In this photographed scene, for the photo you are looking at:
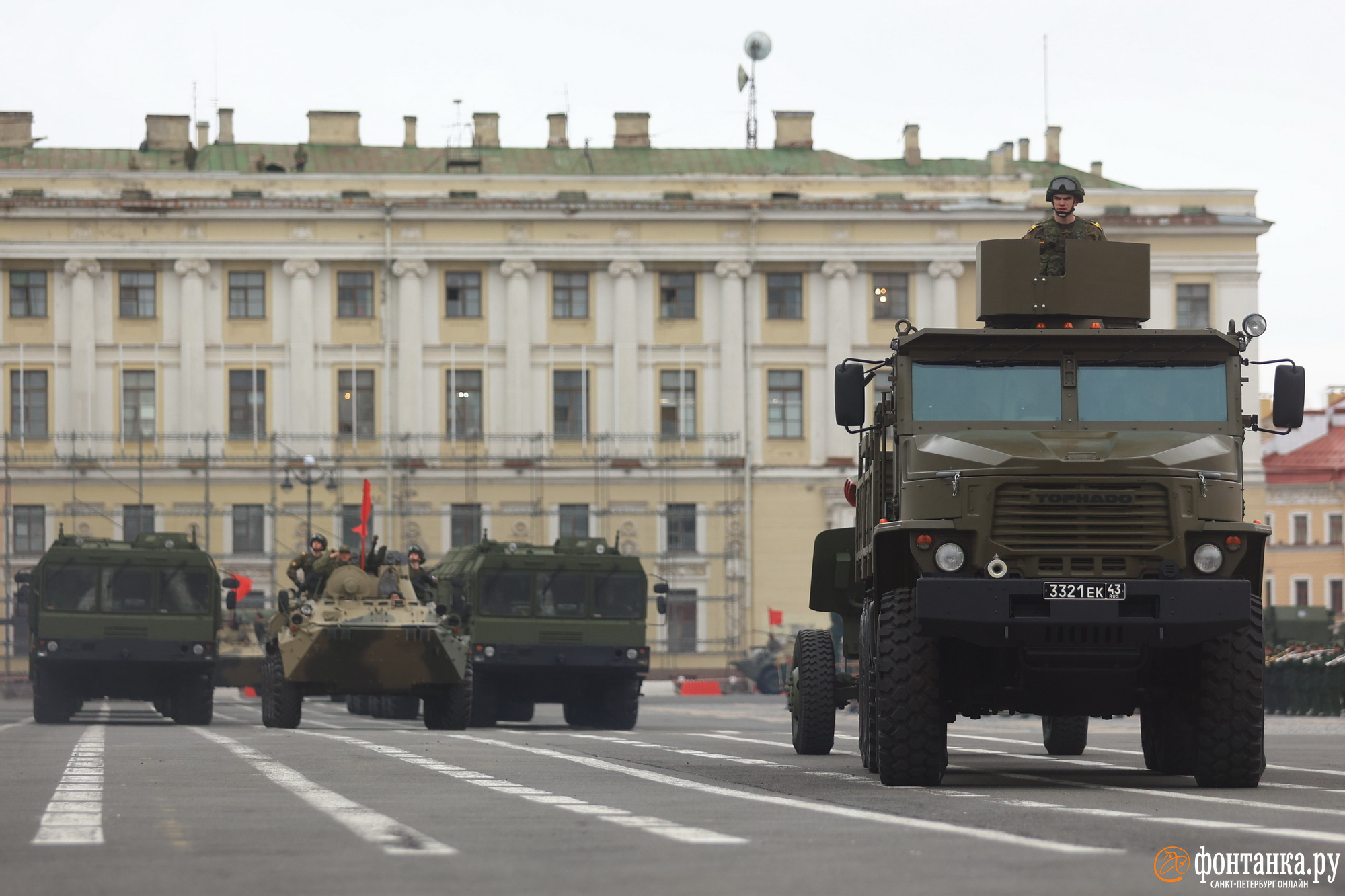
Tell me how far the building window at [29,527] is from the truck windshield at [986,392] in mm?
57633

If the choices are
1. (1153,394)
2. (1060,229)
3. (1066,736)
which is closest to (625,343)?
(1066,736)

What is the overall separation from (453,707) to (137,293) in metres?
43.9

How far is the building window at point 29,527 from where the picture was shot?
69000 mm

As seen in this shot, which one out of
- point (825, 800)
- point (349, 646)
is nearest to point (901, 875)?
point (825, 800)

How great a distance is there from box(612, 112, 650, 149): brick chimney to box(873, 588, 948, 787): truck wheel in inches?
2502

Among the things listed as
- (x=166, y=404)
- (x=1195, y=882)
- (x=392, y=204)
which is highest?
(x=392, y=204)

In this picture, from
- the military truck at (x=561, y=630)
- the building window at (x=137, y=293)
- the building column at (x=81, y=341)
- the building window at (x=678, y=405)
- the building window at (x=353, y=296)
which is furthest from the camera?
the building window at (x=678, y=405)

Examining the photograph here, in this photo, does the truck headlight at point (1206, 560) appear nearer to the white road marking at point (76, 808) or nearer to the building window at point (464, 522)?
the white road marking at point (76, 808)

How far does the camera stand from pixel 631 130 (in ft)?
255

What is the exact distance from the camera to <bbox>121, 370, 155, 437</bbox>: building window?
7050 centimetres

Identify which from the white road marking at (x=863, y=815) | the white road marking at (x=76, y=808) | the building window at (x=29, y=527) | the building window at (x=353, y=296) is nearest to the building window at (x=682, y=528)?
the building window at (x=353, y=296)

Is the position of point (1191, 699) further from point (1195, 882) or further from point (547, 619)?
point (547, 619)

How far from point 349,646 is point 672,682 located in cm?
3733

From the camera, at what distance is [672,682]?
66.6 meters
